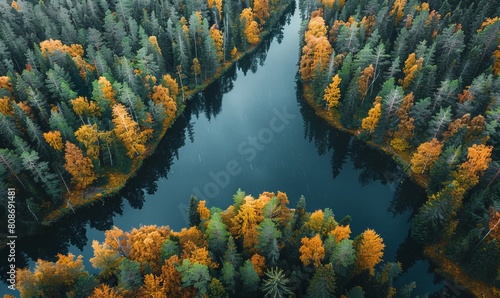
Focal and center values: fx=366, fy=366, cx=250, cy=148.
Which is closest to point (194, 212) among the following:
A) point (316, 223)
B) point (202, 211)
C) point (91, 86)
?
point (202, 211)

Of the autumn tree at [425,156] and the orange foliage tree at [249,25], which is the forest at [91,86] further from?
the autumn tree at [425,156]

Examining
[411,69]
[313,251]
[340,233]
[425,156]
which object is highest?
[411,69]

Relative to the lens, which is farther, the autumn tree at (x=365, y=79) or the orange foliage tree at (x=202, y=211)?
the autumn tree at (x=365, y=79)

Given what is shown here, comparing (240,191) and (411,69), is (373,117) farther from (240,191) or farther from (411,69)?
(240,191)

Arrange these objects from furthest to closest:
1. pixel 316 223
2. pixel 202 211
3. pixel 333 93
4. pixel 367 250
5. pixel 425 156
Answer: pixel 333 93, pixel 425 156, pixel 202 211, pixel 316 223, pixel 367 250

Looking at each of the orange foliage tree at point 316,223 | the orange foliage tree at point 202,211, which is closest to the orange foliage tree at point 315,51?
the orange foliage tree at point 316,223

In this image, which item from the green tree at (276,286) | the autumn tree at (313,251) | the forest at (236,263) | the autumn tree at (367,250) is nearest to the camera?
the green tree at (276,286)
